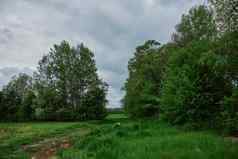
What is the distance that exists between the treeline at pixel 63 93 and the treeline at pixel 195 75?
35.5 ft

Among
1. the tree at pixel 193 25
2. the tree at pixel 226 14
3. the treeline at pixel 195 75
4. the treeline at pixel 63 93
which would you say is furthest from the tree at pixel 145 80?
the tree at pixel 226 14

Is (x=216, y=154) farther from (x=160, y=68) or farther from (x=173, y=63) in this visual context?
(x=160, y=68)

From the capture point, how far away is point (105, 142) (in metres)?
11.8

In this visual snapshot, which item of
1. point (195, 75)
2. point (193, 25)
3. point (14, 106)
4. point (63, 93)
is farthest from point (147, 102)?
point (14, 106)

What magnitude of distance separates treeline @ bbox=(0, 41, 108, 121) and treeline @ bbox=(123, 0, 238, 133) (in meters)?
10.8

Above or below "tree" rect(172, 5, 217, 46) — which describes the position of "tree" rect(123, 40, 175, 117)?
below

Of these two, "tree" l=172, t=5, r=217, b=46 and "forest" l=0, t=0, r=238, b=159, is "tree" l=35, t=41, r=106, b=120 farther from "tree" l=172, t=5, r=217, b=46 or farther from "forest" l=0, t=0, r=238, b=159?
"tree" l=172, t=5, r=217, b=46

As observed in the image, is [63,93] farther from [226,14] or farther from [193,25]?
[226,14]

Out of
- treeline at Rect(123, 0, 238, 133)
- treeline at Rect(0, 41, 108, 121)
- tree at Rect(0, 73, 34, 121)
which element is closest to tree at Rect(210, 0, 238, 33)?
treeline at Rect(123, 0, 238, 133)

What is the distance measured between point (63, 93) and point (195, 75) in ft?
Result: 113

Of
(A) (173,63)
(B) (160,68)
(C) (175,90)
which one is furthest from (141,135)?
(B) (160,68)

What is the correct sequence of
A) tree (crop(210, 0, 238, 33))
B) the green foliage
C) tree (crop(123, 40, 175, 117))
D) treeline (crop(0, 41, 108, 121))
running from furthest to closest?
treeline (crop(0, 41, 108, 121))
tree (crop(123, 40, 175, 117))
the green foliage
tree (crop(210, 0, 238, 33))

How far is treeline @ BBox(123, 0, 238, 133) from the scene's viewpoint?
11148 millimetres

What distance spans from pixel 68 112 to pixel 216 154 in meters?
40.2
